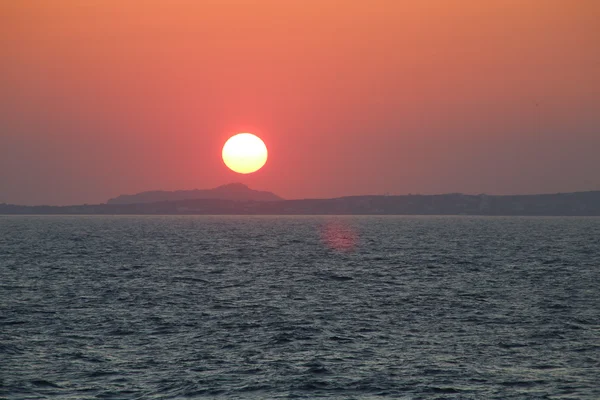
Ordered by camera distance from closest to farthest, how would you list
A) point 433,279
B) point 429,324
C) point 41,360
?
point 41,360 → point 429,324 → point 433,279

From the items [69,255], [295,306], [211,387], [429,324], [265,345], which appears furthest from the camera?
[69,255]

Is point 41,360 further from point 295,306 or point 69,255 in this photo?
point 69,255

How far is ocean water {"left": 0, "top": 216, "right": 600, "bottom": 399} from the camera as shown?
3406cm

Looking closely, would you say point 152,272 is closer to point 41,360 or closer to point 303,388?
point 41,360

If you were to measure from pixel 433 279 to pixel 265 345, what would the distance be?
136ft

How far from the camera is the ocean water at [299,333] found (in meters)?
34.1

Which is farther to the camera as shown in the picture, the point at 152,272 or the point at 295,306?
the point at 152,272

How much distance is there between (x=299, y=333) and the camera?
1841 inches

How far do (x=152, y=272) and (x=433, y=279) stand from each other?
32.9 meters

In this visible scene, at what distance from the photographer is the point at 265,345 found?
42.9 metres

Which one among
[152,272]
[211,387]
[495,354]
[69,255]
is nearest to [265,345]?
[211,387]

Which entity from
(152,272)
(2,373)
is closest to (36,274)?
(152,272)

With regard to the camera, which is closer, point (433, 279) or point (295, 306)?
point (295, 306)

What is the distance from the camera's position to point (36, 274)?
273ft
